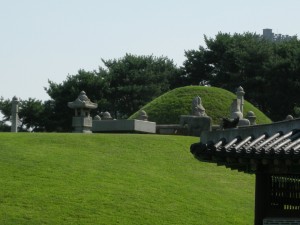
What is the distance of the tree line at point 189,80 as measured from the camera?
69875mm

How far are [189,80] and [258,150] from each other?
66352mm

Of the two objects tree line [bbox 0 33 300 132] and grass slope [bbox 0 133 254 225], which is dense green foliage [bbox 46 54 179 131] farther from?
grass slope [bbox 0 133 254 225]

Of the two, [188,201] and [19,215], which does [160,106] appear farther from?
[19,215]

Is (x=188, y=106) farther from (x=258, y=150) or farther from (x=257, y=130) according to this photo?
(x=258, y=150)

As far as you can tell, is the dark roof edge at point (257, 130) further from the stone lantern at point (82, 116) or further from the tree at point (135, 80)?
the tree at point (135, 80)

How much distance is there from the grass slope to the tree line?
3148 centimetres

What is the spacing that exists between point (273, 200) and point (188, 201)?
16903 millimetres

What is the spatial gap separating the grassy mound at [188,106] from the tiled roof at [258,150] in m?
36.7

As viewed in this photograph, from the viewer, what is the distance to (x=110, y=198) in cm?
2812

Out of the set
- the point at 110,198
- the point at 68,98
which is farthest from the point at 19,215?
the point at 68,98

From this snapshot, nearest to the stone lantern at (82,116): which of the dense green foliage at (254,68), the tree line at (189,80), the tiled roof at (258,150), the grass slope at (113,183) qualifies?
the grass slope at (113,183)

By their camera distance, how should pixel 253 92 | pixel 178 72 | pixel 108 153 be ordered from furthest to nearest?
pixel 178 72 → pixel 253 92 → pixel 108 153

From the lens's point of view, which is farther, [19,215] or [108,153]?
[108,153]

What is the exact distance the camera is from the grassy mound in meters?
49.9
